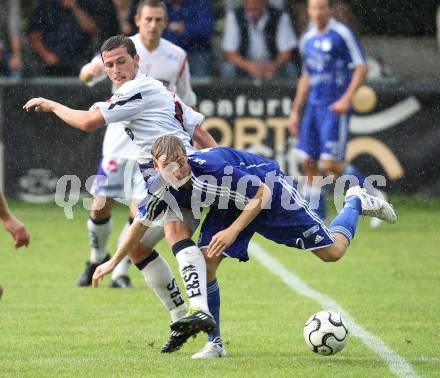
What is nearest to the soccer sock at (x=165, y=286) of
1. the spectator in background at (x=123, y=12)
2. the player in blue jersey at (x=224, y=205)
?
the player in blue jersey at (x=224, y=205)

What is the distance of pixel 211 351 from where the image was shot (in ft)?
21.5

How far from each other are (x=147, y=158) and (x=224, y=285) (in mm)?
2869

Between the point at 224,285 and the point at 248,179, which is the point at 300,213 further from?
the point at 224,285

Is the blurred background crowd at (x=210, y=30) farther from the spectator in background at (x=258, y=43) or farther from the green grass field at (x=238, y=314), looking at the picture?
the green grass field at (x=238, y=314)

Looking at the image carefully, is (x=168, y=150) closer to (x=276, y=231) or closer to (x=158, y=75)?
(x=276, y=231)

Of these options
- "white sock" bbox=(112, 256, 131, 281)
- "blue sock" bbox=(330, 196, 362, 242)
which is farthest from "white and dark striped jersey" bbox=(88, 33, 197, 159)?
"blue sock" bbox=(330, 196, 362, 242)

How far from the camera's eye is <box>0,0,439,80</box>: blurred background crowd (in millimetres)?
14969

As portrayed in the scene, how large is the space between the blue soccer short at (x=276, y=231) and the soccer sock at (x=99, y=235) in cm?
307

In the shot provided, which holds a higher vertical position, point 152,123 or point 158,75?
point 152,123

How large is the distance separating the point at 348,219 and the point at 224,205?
1287 mm

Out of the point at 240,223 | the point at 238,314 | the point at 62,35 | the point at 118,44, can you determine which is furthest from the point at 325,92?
the point at 240,223

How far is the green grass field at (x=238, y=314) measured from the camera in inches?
246

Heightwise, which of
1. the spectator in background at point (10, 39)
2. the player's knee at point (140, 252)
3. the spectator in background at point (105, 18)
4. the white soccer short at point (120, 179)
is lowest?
the spectator in background at point (10, 39)

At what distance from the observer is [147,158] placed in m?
6.95
